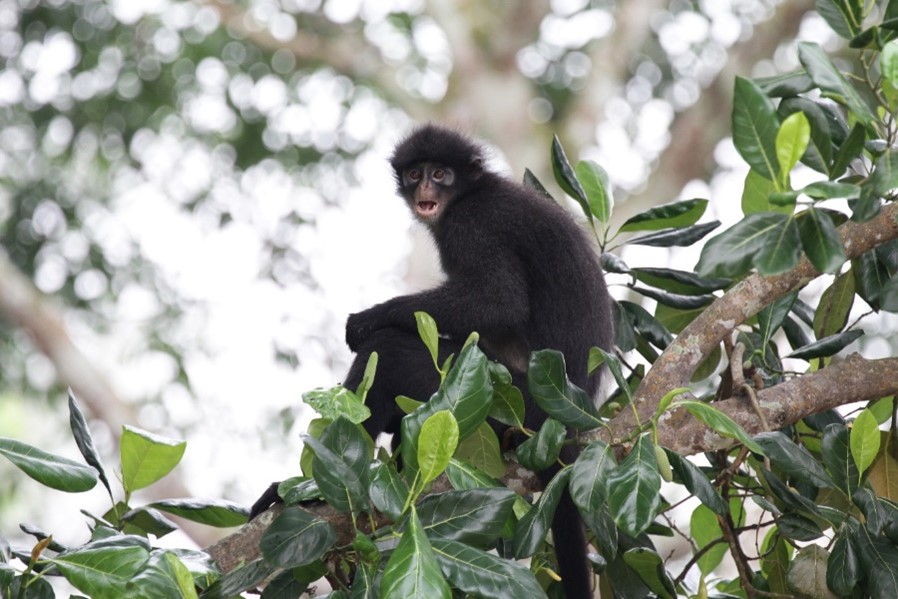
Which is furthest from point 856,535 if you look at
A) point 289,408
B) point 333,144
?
point 333,144

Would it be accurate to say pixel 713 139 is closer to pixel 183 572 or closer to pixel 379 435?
pixel 379 435

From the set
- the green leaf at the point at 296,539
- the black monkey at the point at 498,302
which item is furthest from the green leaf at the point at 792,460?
the black monkey at the point at 498,302

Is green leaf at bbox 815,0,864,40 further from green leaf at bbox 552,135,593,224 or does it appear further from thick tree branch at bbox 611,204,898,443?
green leaf at bbox 552,135,593,224

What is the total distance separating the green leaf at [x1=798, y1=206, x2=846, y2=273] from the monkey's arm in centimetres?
179

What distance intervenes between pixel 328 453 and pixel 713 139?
743 centimetres

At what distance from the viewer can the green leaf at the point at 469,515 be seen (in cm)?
178

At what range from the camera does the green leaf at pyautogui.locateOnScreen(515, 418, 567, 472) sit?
6.60 feet

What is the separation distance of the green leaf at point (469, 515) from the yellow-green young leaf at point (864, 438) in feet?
2.39

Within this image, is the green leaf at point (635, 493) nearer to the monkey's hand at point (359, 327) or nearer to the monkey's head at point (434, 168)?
the monkey's hand at point (359, 327)

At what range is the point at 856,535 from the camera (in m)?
2.02

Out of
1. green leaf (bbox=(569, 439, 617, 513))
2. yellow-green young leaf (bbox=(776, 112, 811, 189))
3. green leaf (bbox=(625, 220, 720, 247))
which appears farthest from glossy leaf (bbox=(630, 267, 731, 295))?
yellow-green young leaf (bbox=(776, 112, 811, 189))

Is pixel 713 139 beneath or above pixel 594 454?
beneath

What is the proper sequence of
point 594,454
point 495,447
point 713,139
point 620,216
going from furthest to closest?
point 713,139 → point 620,216 → point 495,447 → point 594,454

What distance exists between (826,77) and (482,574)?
1.02 m
